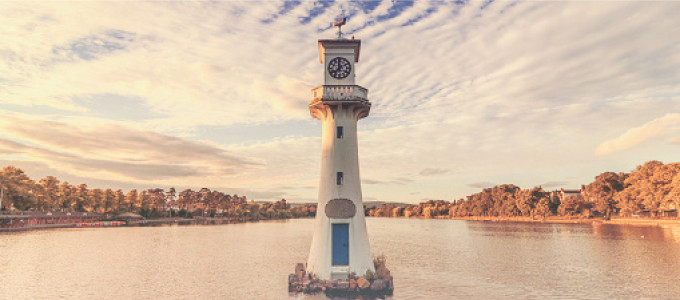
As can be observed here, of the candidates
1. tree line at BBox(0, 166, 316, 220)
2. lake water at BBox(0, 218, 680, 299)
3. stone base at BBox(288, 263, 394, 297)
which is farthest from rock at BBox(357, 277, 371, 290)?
tree line at BBox(0, 166, 316, 220)

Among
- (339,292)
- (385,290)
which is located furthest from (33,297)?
(385,290)

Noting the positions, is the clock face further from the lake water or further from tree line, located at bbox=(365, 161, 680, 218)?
tree line, located at bbox=(365, 161, 680, 218)

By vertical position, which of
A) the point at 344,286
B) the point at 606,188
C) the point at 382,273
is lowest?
the point at 344,286

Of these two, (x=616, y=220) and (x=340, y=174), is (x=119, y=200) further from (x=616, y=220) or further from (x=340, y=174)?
(x=616, y=220)

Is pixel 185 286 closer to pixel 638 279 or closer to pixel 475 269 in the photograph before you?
pixel 475 269

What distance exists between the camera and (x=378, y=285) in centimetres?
2597

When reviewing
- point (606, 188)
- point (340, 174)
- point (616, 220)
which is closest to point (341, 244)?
point (340, 174)

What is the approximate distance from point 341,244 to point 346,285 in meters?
2.64

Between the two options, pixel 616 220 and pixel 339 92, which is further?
pixel 616 220

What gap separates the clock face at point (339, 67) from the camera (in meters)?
26.9

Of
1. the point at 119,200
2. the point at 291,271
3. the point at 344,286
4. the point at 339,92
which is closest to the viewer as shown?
the point at 344,286

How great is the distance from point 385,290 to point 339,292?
3.87 m

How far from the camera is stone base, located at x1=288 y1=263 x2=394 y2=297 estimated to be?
81.7 ft

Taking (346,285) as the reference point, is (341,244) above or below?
above
